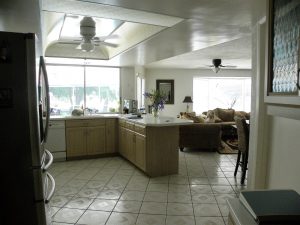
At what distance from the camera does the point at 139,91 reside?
25.8 ft

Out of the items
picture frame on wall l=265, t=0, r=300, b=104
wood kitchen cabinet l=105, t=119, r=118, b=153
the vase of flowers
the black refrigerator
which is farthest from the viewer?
wood kitchen cabinet l=105, t=119, r=118, b=153

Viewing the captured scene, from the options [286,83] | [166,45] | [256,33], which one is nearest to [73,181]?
[166,45]

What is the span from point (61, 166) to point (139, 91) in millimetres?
3770

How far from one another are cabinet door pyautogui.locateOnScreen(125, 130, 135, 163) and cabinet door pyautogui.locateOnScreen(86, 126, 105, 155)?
2.37 feet

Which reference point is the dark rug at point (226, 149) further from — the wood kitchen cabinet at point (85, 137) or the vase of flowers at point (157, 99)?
the wood kitchen cabinet at point (85, 137)

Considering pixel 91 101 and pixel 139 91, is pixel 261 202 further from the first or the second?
pixel 139 91

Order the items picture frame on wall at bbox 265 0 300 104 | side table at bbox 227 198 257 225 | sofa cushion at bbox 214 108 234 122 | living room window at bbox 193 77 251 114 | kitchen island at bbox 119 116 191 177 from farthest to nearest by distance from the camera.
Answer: living room window at bbox 193 77 251 114, sofa cushion at bbox 214 108 234 122, kitchen island at bbox 119 116 191 177, side table at bbox 227 198 257 225, picture frame on wall at bbox 265 0 300 104

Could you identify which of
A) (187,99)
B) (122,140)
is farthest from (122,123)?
(187,99)

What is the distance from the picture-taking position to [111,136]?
5.54 meters

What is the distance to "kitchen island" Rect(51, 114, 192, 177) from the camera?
162 inches

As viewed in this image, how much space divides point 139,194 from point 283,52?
9.32 ft

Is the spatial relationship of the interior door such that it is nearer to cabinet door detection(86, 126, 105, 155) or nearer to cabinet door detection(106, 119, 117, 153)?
cabinet door detection(86, 126, 105, 155)

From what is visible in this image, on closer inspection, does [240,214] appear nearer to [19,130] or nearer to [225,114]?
[19,130]

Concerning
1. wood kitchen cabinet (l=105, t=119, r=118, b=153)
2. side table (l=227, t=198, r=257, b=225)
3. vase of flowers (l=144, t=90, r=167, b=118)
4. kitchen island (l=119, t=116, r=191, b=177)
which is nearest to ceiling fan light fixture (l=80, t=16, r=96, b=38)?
vase of flowers (l=144, t=90, r=167, b=118)
